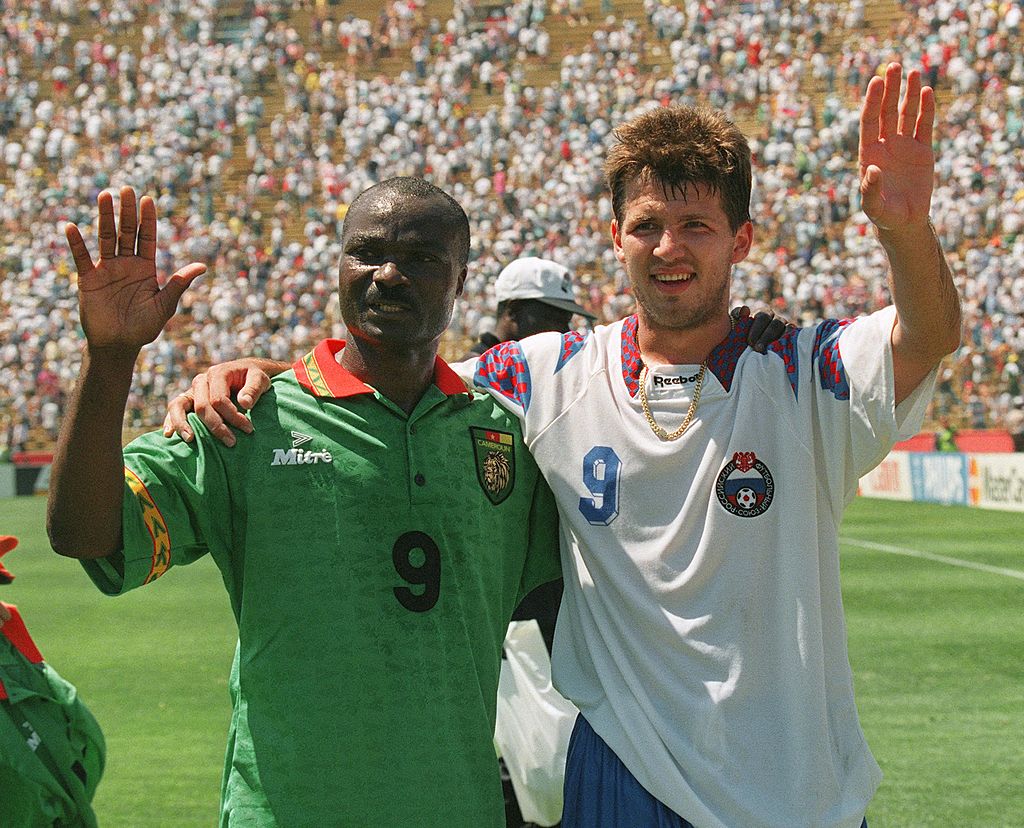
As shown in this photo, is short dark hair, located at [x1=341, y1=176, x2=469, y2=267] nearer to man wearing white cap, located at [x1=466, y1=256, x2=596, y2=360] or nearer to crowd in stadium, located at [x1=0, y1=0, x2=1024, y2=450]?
man wearing white cap, located at [x1=466, y1=256, x2=596, y2=360]

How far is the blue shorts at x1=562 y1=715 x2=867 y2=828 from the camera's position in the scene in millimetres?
2832

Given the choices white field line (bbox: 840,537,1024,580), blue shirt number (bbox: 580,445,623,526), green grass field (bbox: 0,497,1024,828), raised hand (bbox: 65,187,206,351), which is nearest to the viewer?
raised hand (bbox: 65,187,206,351)

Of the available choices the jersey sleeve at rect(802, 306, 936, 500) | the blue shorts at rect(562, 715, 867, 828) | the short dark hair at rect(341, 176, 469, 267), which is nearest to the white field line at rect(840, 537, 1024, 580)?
the jersey sleeve at rect(802, 306, 936, 500)

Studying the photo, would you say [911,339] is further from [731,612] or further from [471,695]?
[471,695]

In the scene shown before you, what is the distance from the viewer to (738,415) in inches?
116

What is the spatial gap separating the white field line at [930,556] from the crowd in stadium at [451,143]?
320 inches

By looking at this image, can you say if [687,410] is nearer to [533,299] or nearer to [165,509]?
[165,509]

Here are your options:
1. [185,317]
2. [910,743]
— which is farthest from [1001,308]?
[910,743]

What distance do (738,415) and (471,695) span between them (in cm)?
82

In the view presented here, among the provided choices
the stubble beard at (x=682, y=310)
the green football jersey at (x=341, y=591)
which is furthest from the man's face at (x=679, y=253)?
the green football jersey at (x=341, y=591)

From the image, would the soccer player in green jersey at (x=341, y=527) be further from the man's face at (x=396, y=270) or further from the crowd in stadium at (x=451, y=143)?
the crowd in stadium at (x=451, y=143)

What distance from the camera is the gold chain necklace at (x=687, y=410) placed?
2.97m

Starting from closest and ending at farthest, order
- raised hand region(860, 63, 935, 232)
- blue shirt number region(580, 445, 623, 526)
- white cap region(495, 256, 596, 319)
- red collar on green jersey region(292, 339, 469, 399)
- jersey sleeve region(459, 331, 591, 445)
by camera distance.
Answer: raised hand region(860, 63, 935, 232)
red collar on green jersey region(292, 339, 469, 399)
blue shirt number region(580, 445, 623, 526)
jersey sleeve region(459, 331, 591, 445)
white cap region(495, 256, 596, 319)

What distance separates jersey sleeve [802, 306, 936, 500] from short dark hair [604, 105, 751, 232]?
0.37m
